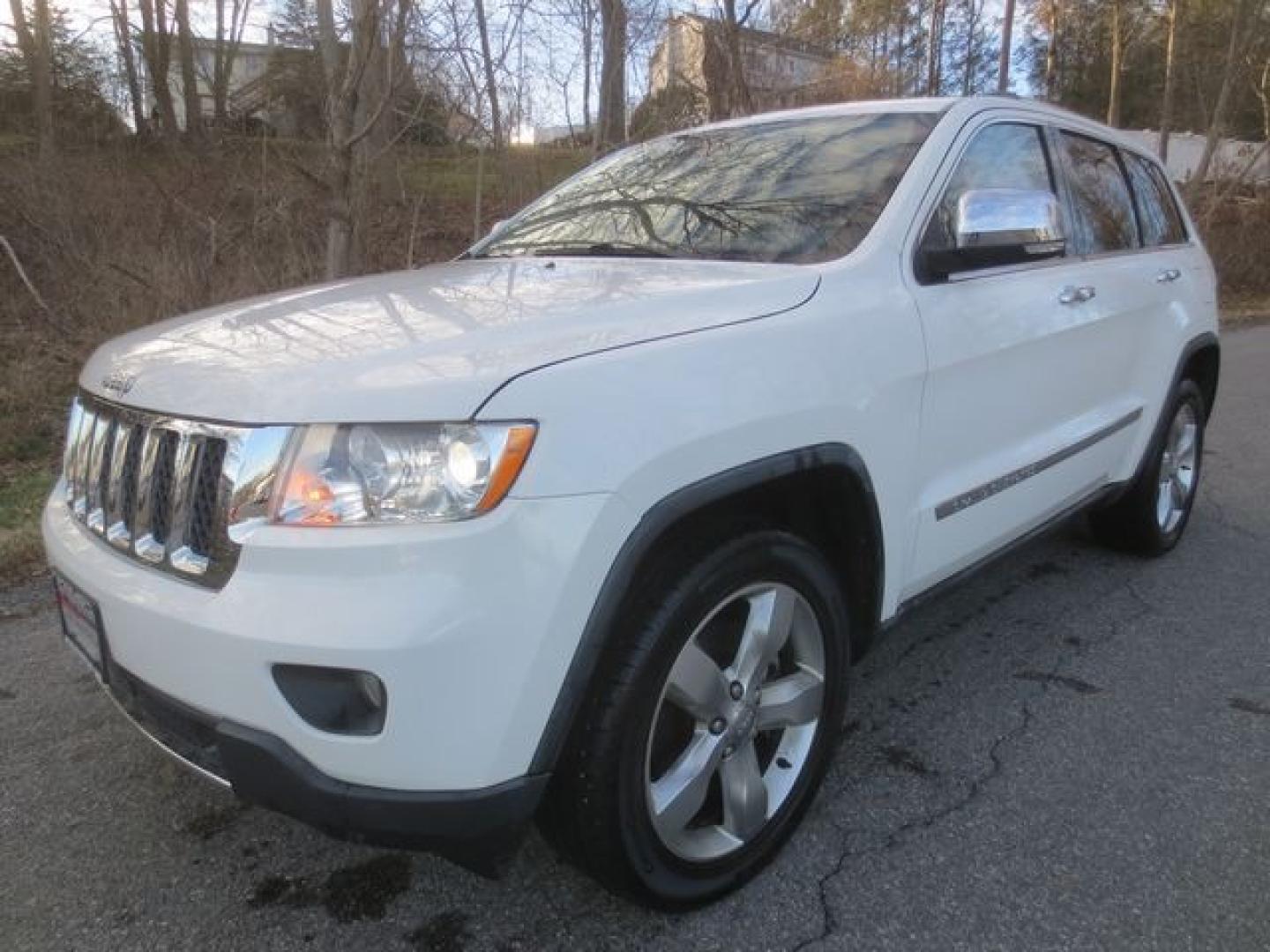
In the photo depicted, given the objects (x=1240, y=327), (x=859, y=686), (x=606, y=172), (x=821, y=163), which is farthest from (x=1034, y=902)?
(x=1240, y=327)

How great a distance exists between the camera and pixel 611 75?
418 inches

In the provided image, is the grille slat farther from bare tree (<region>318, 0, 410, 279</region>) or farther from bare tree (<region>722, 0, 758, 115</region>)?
bare tree (<region>722, 0, 758, 115</region>)

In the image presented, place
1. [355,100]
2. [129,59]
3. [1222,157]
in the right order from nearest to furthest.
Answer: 1. [355,100]
2. [129,59]
3. [1222,157]

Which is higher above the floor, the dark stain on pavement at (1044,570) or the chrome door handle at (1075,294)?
Answer: the chrome door handle at (1075,294)

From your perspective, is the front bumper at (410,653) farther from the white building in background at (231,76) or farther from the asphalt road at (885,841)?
the white building in background at (231,76)

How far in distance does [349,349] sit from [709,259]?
113 cm

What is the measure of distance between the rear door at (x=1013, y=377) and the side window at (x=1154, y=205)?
1.29 ft

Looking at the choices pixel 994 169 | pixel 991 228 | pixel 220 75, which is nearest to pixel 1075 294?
pixel 994 169

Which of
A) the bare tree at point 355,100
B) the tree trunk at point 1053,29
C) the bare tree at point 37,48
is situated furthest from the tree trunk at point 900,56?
the bare tree at point 355,100

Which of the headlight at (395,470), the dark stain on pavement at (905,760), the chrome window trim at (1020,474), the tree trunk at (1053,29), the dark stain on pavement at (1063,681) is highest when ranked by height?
the tree trunk at (1053,29)

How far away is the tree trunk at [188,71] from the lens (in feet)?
54.7

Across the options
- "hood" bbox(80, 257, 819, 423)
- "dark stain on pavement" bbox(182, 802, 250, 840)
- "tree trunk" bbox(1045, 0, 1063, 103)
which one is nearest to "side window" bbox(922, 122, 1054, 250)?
"hood" bbox(80, 257, 819, 423)

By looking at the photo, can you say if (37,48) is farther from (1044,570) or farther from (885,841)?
(885,841)

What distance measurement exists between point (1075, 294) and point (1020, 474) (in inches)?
26.5
